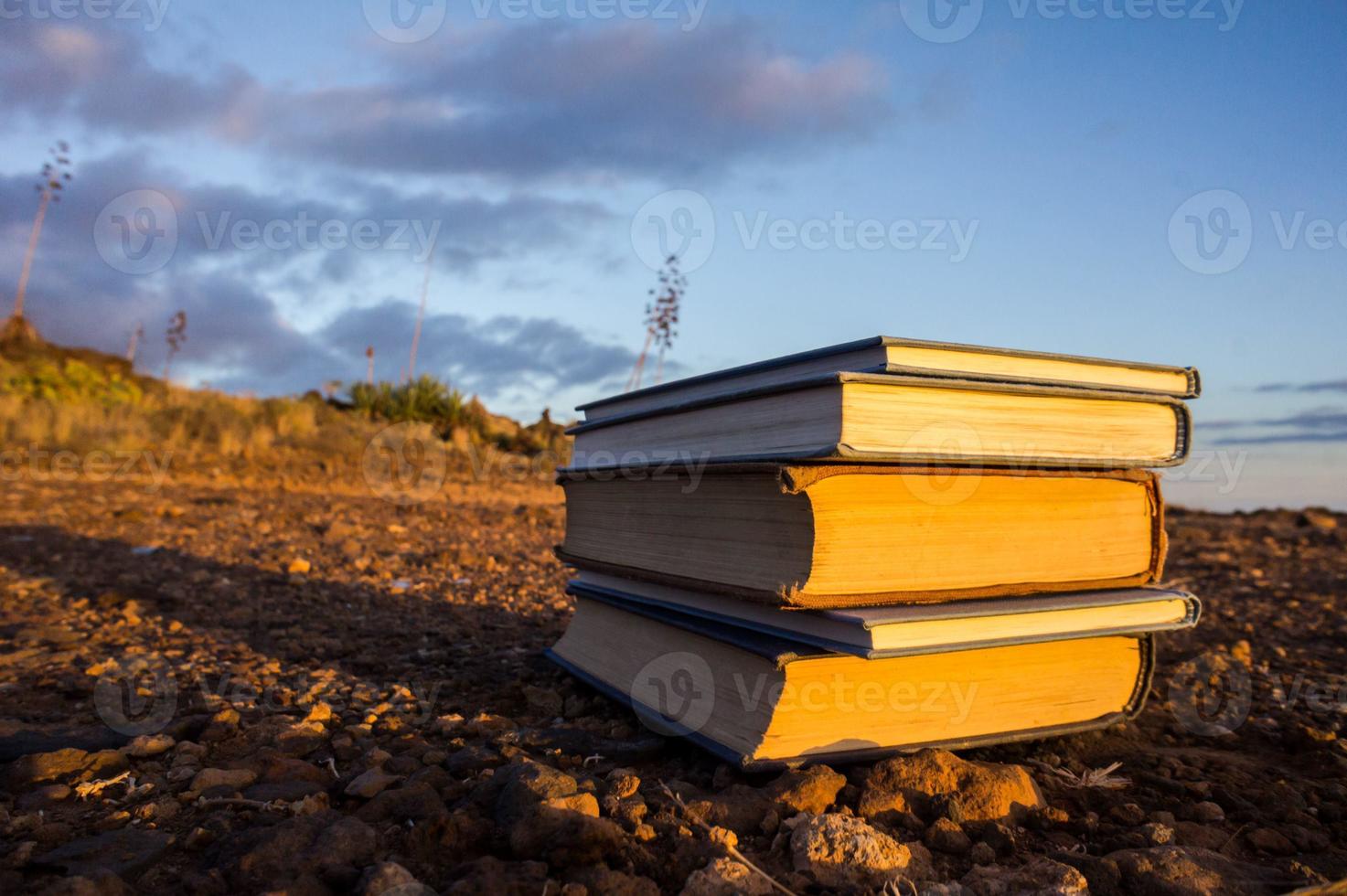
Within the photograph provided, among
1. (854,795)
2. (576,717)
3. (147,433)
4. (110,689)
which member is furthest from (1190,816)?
(147,433)

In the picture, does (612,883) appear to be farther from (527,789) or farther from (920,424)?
(920,424)

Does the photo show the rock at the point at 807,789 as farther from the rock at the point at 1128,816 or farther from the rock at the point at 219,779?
the rock at the point at 219,779

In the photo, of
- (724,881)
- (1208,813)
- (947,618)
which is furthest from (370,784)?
(1208,813)

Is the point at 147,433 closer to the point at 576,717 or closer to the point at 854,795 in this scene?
the point at 576,717

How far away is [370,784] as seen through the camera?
176 cm

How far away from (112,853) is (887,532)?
61.3 inches

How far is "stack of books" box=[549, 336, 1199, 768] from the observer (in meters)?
1.82

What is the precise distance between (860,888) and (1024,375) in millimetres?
1170

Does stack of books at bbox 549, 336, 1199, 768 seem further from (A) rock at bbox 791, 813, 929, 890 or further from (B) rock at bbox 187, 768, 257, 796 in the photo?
(B) rock at bbox 187, 768, 257, 796

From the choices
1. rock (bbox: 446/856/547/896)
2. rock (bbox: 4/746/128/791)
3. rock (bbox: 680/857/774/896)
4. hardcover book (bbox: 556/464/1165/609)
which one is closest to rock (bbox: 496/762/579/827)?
rock (bbox: 446/856/547/896)

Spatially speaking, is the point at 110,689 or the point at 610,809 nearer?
the point at 610,809

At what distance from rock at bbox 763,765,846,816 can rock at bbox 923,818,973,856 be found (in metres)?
0.18

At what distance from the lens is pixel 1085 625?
2.08 meters

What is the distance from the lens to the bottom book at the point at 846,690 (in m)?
1.87
